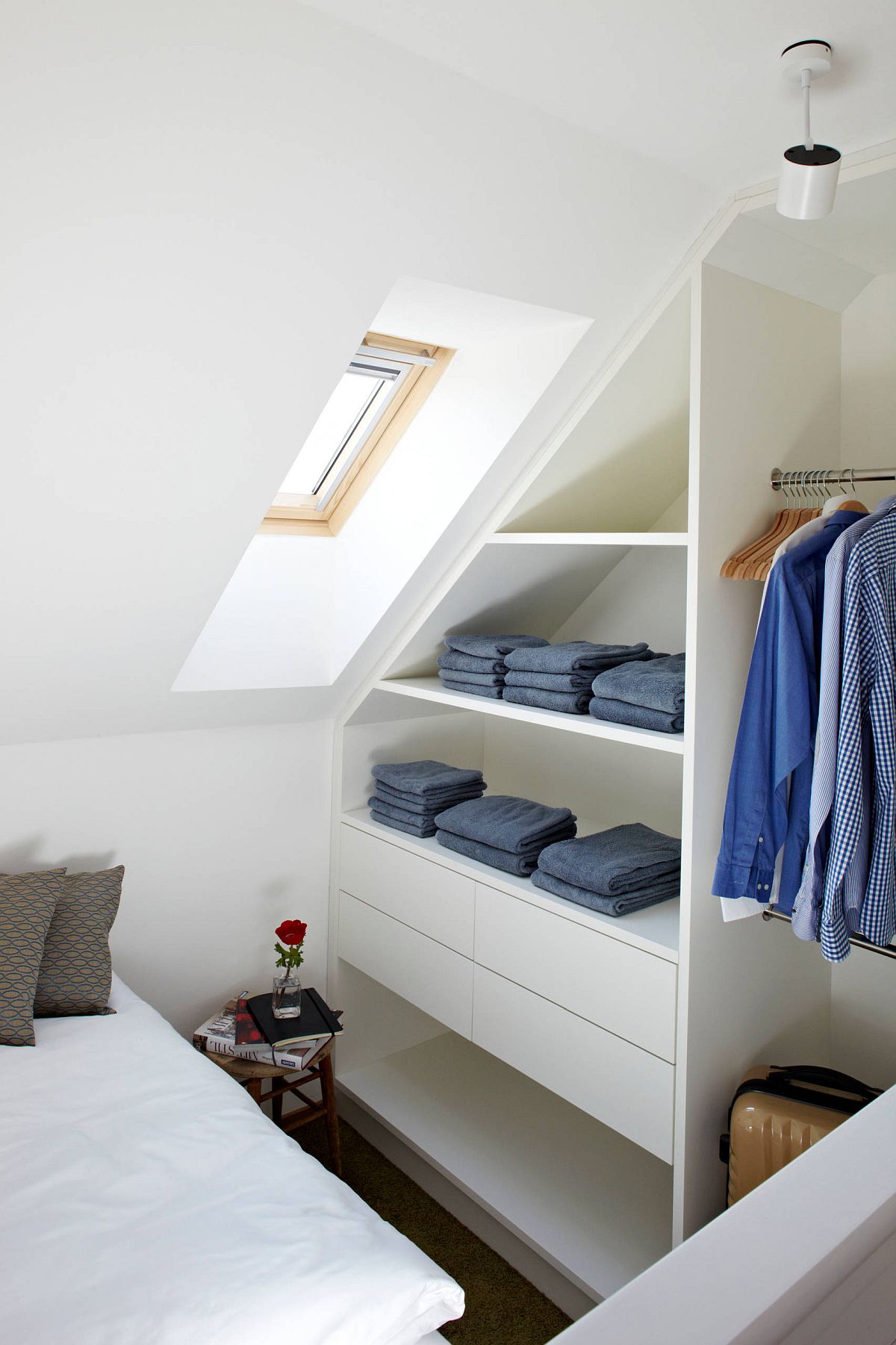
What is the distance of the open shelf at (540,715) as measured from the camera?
1981 mm

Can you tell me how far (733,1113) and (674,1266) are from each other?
178 centimetres

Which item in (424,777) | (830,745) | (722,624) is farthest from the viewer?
(424,777)

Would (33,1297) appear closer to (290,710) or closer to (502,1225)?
(502,1225)

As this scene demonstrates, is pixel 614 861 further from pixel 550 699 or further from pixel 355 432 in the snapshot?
pixel 355 432

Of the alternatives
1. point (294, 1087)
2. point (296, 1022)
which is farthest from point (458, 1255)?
point (296, 1022)

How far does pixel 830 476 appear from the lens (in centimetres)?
189

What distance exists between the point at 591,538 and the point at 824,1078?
4.27 feet

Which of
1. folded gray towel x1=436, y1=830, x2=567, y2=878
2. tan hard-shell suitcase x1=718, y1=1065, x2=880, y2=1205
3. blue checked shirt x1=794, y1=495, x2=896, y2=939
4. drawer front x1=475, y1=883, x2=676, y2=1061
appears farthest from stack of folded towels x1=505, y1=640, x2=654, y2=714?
tan hard-shell suitcase x1=718, y1=1065, x2=880, y2=1205

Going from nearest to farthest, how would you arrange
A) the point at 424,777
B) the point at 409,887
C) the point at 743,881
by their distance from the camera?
the point at 743,881 < the point at 409,887 < the point at 424,777

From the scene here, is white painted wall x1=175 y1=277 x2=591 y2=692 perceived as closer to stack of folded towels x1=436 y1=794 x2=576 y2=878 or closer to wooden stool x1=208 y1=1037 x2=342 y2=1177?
stack of folded towels x1=436 y1=794 x2=576 y2=878

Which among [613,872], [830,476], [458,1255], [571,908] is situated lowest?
[458,1255]

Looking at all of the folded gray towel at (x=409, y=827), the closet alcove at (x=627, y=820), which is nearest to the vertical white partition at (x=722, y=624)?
the closet alcove at (x=627, y=820)

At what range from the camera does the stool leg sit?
8.47ft

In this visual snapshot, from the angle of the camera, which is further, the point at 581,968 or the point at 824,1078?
the point at 581,968
